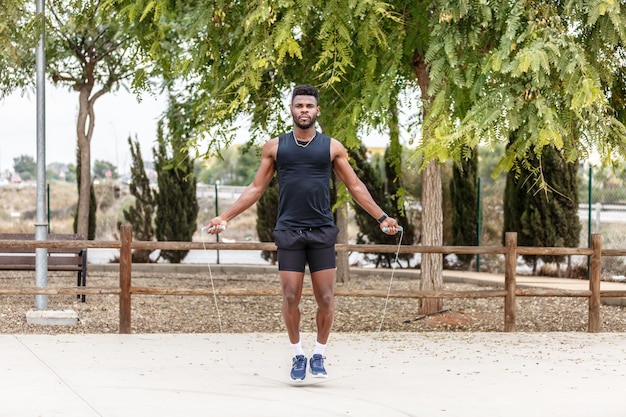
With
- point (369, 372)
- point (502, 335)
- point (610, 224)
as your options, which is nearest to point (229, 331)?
point (502, 335)

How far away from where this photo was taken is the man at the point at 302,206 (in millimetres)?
8078

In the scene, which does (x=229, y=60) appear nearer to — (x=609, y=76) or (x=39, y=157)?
(x=39, y=157)

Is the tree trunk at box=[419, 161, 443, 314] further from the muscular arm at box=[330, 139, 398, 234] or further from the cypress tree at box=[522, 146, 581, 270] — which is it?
the cypress tree at box=[522, 146, 581, 270]

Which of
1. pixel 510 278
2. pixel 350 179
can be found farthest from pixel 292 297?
pixel 510 278

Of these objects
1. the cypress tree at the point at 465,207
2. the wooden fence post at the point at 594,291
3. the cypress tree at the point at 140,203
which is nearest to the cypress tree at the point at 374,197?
the cypress tree at the point at 465,207

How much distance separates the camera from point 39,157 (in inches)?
510

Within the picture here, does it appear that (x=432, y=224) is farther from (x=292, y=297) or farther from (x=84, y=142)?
(x=84, y=142)

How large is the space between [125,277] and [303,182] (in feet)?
14.2

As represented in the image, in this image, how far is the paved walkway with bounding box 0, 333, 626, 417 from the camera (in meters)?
7.45

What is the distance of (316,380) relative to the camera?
8508 millimetres

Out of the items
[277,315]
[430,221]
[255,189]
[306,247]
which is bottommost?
[277,315]

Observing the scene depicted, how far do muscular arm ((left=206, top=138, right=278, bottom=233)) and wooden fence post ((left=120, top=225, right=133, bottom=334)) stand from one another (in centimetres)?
370

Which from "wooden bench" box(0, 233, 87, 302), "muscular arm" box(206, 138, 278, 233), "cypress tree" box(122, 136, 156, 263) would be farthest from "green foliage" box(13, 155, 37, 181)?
"muscular arm" box(206, 138, 278, 233)

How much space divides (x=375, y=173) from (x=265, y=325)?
10.7 meters
